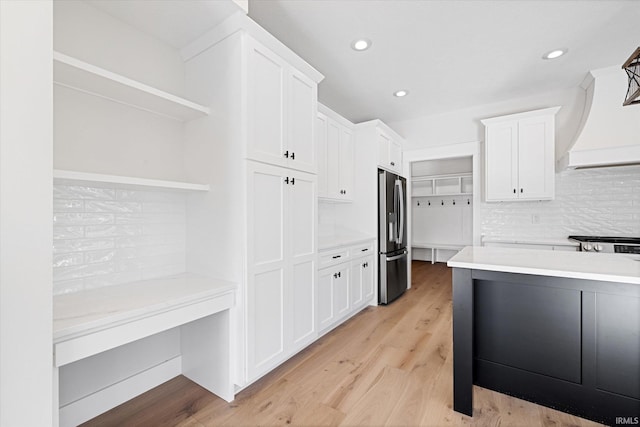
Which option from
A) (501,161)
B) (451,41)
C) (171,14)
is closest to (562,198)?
(501,161)

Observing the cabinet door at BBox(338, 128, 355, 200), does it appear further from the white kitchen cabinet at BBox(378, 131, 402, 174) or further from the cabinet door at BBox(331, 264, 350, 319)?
the cabinet door at BBox(331, 264, 350, 319)

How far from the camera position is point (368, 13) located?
2086mm

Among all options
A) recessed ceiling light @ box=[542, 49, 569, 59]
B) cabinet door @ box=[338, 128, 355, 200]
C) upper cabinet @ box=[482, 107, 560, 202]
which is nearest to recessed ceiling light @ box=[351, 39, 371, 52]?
cabinet door @ box=[338, 128, 355, 200]

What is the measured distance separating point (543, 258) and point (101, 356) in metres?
2.75

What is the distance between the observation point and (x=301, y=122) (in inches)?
88.3

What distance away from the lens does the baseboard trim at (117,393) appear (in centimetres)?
153

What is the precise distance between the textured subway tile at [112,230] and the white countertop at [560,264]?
6.53 feet

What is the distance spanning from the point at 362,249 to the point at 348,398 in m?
1.74

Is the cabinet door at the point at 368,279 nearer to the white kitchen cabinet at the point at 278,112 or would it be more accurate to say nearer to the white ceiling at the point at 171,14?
the white kitchen cabinet at the point at 278,112

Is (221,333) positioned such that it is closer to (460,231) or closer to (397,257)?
(397,257)

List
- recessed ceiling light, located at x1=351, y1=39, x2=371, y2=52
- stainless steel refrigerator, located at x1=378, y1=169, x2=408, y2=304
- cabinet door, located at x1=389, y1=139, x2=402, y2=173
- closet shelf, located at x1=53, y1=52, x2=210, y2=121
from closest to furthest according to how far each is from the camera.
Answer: closet shelf, located at x1=53, y1=52, x2=210, y2=121, recessed ceiling light, located at x1=351, y1=39, x2=371, y2=52, stainless steel refrigerator, located at x1=378, y1=169, x2=408, y2=304, cabinet door, located at x1=389, y1=139, x2=402, y2=173

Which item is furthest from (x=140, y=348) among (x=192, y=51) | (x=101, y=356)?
(x=192, y=51)

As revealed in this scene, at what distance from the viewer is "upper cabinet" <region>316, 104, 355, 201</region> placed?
3.12m

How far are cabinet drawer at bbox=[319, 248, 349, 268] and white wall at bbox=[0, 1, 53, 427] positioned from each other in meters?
1.90
